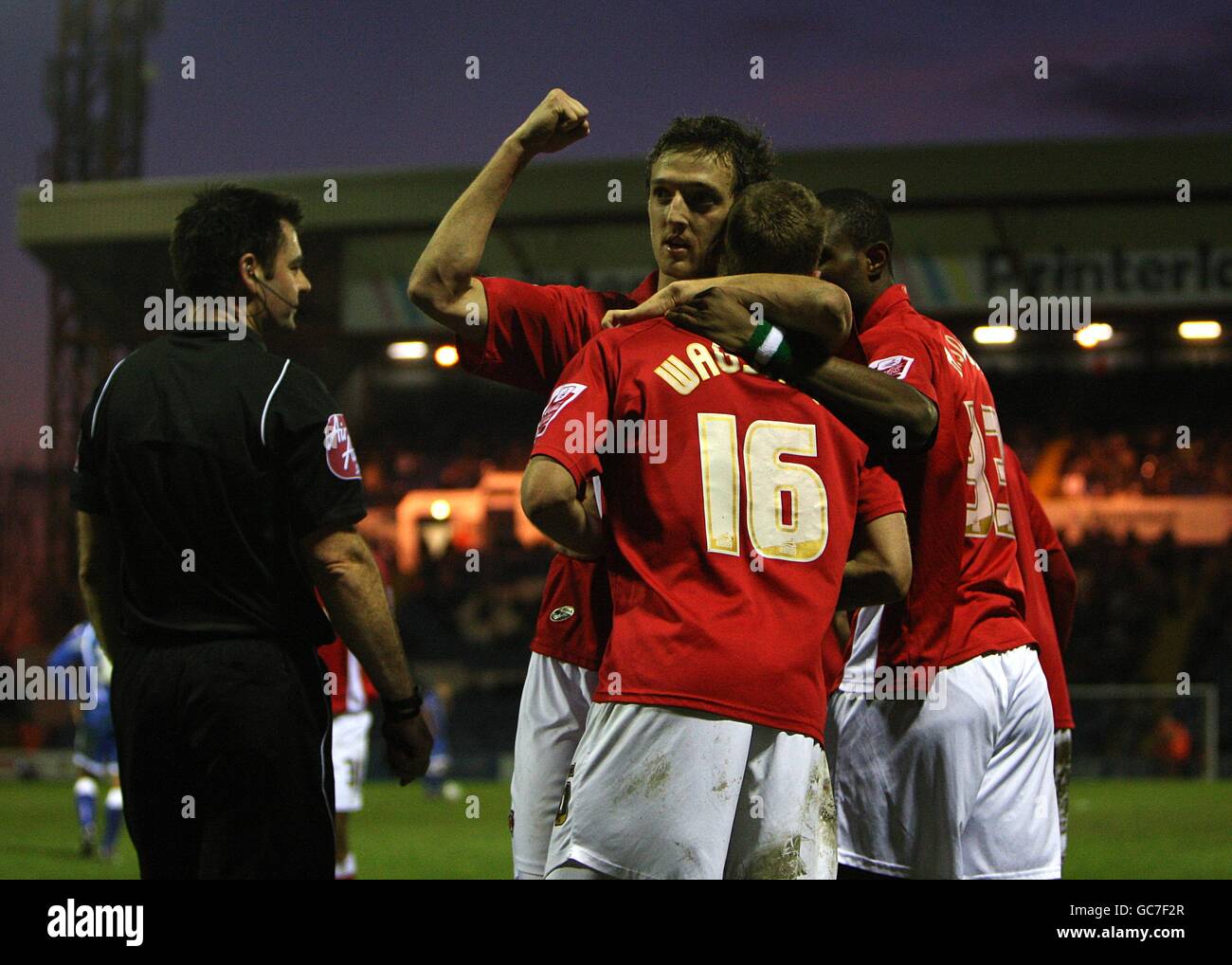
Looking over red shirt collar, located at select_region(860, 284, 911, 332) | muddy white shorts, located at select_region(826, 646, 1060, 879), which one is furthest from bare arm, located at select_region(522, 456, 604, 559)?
red shirt collar, located at select_region(860, 284, 911, 332)

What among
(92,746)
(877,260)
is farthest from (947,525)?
(92,746)

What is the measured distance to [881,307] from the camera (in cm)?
405

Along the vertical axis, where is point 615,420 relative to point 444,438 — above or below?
below

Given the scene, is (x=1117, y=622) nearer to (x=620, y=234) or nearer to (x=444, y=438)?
(x=620, y=234)

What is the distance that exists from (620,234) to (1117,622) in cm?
974

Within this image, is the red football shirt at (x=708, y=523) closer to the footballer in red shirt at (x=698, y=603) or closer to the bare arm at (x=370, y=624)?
the footballer in red shirt at (x=698, y=603)

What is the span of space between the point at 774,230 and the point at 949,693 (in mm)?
1405

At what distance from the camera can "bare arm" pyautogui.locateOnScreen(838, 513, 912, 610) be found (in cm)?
317

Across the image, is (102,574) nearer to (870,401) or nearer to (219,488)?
(219,488)

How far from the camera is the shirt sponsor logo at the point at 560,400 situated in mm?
Answer: 2945

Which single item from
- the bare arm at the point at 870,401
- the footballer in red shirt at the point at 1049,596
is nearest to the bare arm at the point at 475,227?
the bare arm at the point at 870,401

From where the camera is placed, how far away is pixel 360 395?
24.8 m

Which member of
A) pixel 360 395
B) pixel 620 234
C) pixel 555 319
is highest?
pixel 620 234
